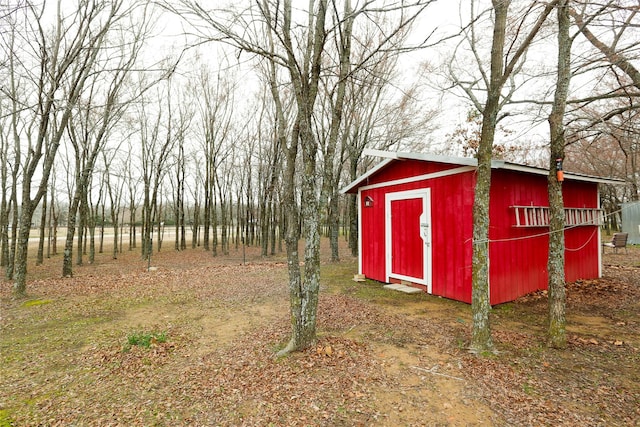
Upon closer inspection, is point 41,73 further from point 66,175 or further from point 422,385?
point 66,175

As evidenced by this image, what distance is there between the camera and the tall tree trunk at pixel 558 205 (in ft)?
12.2

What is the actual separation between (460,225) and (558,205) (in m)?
2.15

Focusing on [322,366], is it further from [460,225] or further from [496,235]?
[496,235]

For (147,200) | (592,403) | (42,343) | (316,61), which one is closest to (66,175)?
(147,200)

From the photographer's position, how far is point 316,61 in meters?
3.52

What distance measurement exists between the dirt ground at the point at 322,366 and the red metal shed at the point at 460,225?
636mm

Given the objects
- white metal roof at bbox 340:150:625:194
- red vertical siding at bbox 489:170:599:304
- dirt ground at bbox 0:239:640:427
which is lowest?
dirt ground at bbox 0:239:640:427

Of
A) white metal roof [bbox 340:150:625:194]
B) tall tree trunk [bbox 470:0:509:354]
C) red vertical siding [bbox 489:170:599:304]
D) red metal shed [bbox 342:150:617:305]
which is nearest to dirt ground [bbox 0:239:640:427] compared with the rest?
tall tree trunk [bbox 470:0:509:354]

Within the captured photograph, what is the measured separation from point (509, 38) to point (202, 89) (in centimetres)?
1583

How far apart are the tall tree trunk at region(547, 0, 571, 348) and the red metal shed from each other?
145 cm

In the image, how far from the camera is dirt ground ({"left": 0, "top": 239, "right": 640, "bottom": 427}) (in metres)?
2.57

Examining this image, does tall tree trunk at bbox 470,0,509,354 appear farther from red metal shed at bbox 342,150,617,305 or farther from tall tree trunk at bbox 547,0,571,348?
red metal shed at bbox 342,150,617,305

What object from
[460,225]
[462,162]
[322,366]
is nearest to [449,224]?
[460,225]

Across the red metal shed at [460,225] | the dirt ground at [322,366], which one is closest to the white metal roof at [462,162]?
the red metal shed at [460,225]
